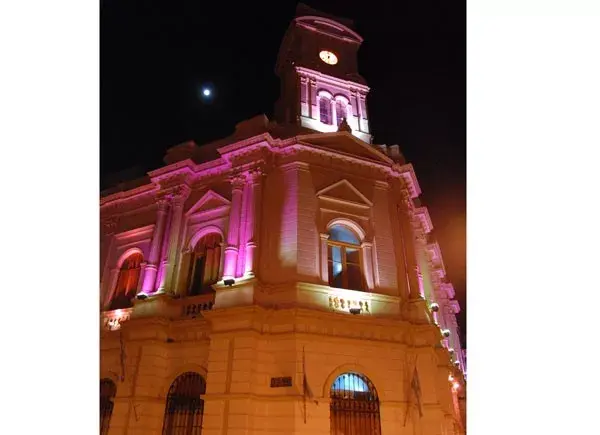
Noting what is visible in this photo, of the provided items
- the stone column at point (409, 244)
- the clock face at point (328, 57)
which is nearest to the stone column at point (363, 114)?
the clock face at point (328, 57)

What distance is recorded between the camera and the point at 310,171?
14.1 meters

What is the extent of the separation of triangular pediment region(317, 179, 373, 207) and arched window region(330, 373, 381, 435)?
5134 mm

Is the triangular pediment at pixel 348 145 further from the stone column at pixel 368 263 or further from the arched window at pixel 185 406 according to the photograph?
the arched window at pixel 185 406

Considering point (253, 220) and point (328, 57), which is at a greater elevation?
point (328, 57)

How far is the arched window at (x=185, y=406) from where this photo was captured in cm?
1172

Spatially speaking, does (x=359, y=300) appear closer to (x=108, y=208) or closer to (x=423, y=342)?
(x=423, y=342)

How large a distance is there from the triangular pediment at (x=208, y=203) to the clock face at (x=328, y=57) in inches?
313

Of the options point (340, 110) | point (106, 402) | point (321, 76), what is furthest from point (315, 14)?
point (106, 402)

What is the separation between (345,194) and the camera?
45.9ft

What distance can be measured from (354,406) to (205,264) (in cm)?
619

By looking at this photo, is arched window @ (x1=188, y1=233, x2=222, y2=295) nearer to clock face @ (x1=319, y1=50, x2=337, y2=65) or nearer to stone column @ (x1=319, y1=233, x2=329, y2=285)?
stone column @ (x1=319, y1=233, x2=329, y2=285)

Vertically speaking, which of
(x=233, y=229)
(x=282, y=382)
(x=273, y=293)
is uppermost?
(x=233, y=229)

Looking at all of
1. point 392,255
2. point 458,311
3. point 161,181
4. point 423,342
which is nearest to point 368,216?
point 392,255

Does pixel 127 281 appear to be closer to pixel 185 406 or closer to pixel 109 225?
pixel 109 225
